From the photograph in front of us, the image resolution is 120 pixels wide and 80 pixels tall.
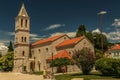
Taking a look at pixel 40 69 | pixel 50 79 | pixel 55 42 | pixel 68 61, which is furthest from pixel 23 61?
pixel 50 79

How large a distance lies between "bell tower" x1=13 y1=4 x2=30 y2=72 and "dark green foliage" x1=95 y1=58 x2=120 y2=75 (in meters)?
40.2

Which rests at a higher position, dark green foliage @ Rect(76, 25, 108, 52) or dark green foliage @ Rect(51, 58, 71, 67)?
dark green foliage @ Rect(76, 25, 108, 52)

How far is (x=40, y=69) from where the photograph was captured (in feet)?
249

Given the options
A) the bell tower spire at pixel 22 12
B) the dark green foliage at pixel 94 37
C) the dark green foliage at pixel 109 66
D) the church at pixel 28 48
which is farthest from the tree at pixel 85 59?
the dark green foliage at pixel 94 37

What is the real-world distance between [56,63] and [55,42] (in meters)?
14.9

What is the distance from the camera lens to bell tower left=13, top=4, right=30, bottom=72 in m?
77.6

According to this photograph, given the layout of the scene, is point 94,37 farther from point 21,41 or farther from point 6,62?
point 6,62

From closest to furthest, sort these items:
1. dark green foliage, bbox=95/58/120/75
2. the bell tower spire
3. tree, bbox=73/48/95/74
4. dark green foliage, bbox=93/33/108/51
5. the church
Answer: dark green foliage, bbox=95/58/120/75, tree, bbox=73/48/95/74, the church, the bell tower spire, dark green foliage, bbox=93/33/108/51

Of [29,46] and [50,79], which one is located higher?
[29,46]

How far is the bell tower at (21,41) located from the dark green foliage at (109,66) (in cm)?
4023

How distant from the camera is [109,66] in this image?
39.0 metres

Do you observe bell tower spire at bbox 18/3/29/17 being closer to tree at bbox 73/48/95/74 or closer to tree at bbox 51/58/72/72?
tree at bbox 51/58/72/72

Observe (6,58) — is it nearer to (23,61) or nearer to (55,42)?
(23,61)

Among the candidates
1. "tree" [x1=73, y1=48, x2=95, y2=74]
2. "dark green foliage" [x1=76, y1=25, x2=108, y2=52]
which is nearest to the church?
"dark green foliage" [x1=76, y1=25, x2=108, y2=52]
